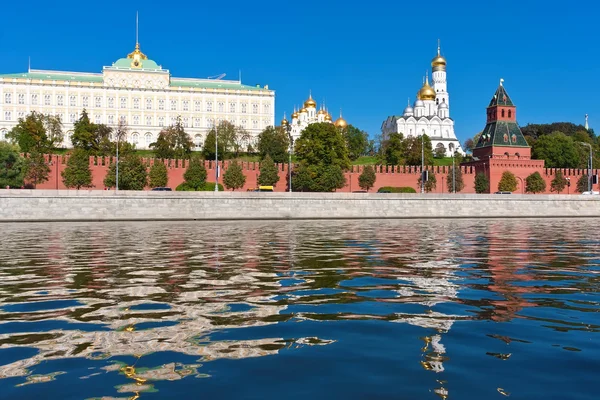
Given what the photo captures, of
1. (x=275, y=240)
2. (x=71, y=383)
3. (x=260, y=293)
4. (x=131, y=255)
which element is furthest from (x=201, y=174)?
(x=71, y=383)

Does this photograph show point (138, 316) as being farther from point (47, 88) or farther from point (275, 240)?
point (47, 88)

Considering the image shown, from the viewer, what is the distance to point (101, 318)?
8094 mm

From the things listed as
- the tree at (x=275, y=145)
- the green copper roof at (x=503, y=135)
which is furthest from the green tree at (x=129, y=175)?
the green copper roof at (x=503, y=135)

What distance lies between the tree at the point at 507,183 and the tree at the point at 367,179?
1412 cm

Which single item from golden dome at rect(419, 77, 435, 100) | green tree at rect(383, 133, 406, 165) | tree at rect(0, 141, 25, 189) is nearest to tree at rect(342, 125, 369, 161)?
green tree at rect(383, 133, 406, 165)

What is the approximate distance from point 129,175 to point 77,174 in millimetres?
4840

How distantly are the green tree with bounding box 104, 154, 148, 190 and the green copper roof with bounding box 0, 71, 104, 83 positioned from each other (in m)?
56.1

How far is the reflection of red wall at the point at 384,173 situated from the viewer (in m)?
56.2

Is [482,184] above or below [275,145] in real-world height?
below

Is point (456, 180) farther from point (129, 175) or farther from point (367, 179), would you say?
point (129, 175)

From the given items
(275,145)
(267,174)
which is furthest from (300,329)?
(275,145)

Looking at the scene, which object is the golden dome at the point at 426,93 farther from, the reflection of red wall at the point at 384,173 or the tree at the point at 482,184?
the tree at the point at 482,184

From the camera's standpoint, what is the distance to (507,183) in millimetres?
65500

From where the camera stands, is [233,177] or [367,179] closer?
[233,177]
